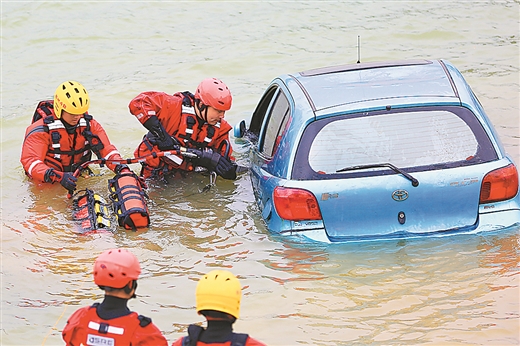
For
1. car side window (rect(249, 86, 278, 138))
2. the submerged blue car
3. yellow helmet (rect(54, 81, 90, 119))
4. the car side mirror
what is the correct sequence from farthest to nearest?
car side window (rect(249, 86, 278, 138)), the car side mirror, yellow helmet (rect(54, 81, 90, 119)), the submerged blue car

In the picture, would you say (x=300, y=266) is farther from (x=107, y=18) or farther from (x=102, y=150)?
(x=107, y=18)

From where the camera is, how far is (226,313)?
3.92 metres

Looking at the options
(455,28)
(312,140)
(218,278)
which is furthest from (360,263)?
(455,28)

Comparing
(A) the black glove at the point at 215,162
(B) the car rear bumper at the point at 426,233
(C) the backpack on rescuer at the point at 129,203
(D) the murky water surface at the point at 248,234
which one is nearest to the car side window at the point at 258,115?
(D) the murky water surface at the point at 248,234

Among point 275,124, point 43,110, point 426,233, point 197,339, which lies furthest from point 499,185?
point 43,110

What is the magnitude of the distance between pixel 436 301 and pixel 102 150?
14.0 feet

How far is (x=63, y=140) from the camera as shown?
8.80m

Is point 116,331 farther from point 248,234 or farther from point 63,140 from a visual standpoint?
point 63,140

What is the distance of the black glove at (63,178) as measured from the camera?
8312 millimetres

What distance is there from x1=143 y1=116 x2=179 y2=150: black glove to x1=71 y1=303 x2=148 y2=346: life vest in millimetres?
4455

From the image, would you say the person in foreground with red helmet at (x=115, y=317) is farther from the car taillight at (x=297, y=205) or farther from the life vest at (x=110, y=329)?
the car taillight at (x=297, y=205)

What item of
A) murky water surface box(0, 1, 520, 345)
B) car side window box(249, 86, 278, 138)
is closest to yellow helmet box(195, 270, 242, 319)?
murky water surface box(0, 1, 520, 345)

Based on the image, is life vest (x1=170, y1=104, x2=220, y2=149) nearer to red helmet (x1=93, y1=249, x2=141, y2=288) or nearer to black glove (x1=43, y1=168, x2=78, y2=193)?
black glove (x1=43, y1=168, x2=78, y2=193)

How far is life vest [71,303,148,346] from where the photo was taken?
411cm
